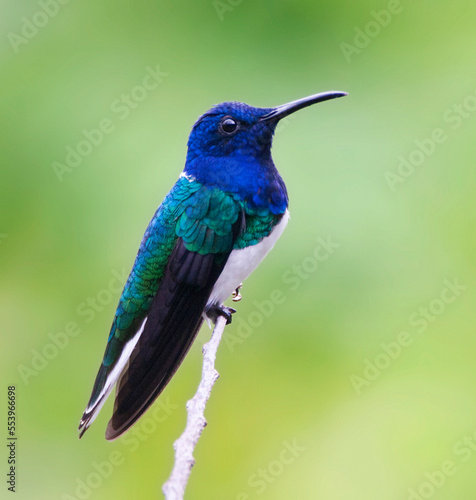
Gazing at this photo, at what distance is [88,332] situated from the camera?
3734mm

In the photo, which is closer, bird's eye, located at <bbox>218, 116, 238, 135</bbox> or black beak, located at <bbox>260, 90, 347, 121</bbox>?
black beak, located at <bbox>260, 90, 347, 121</bbox>

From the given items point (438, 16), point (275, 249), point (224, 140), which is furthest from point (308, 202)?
point (438, 16)

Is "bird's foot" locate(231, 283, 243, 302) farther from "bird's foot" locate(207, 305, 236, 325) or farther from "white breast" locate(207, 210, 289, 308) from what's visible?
"white breast" locate(207, 210, 289, 308)

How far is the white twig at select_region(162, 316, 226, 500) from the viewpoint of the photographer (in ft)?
4.42

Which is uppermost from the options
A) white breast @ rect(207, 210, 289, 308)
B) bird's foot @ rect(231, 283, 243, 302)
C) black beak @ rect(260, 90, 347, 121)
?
black beak @ rect(260, 90, 347, 121)

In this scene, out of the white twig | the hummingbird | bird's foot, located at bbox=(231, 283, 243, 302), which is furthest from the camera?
bird's foot, located at bbox=(231, 283, 243, 302)

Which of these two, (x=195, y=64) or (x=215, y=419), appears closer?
(x=215, y=419)

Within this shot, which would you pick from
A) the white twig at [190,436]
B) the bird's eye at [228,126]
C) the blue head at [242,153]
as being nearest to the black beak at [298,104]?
the blue head at [242,153]

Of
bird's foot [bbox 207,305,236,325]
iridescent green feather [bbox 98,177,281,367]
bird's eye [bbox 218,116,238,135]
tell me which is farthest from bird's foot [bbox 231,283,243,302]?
bird's eye [bbox 218,116,238,135]

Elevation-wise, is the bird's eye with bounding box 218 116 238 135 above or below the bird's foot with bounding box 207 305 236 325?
above

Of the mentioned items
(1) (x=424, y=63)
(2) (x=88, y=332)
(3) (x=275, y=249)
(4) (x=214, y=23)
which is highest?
(1) (x=424, y=63)

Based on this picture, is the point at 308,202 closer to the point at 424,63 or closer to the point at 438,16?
the point at 424,63

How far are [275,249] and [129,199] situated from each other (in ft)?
2.73

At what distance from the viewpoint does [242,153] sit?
3084 millimetres
